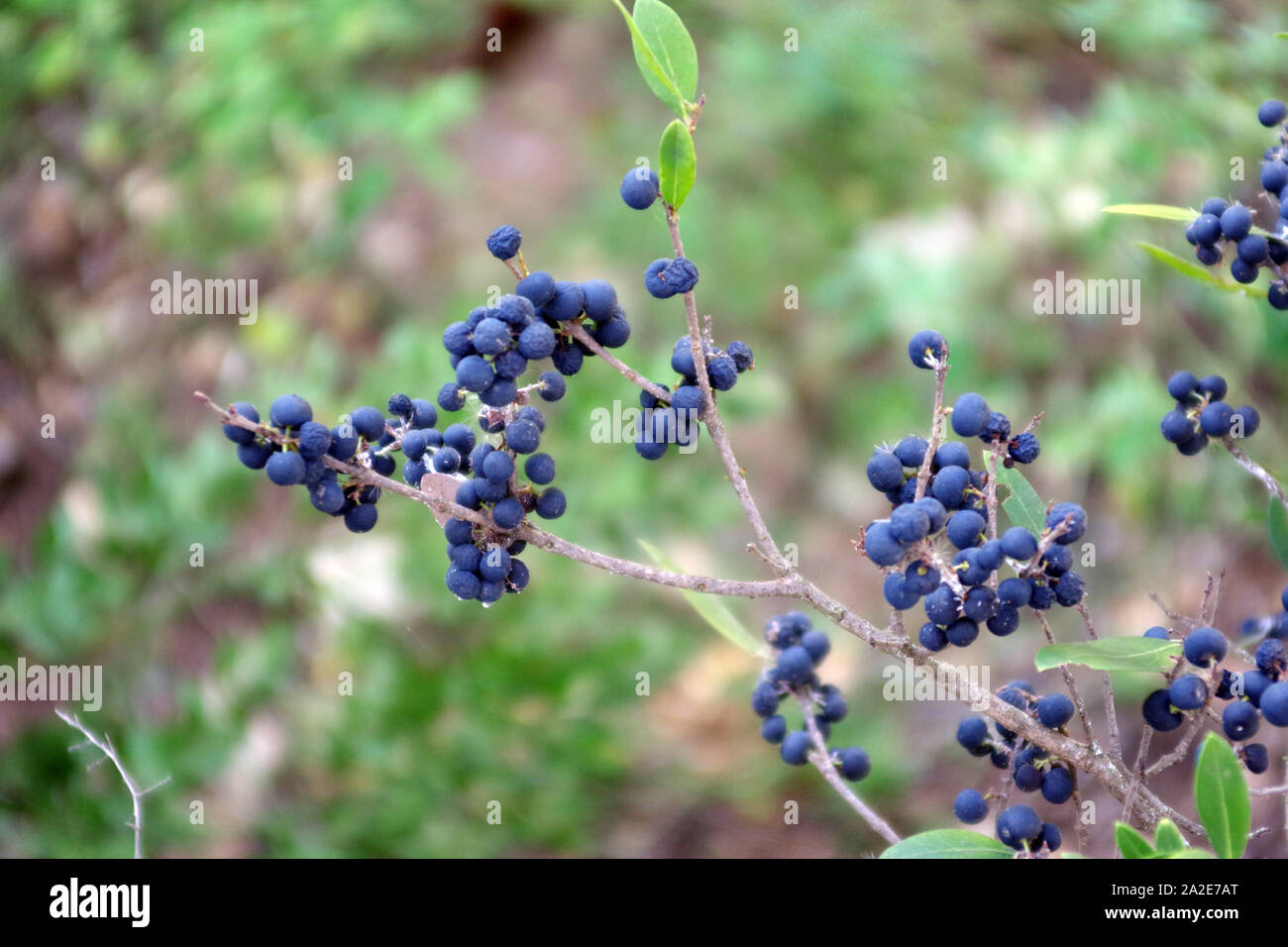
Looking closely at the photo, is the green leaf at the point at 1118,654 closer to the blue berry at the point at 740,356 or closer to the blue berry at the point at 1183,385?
the blue berry at the point at 1183,385

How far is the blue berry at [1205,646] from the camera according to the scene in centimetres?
90

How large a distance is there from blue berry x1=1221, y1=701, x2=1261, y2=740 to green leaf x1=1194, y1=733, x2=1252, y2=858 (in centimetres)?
12

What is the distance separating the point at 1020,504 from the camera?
Answer: 41.1 inches

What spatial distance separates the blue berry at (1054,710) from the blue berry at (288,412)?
70cm

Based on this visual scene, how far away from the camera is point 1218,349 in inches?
115

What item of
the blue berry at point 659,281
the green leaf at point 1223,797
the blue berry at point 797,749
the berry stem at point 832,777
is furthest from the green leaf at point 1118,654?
the blue berry at point 659,281

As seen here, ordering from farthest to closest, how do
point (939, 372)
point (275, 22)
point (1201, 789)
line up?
1. point (275, 22)
2. point (939, 372)
3. point (1201, 789)

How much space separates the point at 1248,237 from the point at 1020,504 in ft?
1.07

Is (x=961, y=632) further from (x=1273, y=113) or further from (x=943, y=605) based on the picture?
(x=1273, y=113)

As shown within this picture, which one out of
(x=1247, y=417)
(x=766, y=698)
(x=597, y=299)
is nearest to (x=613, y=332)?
(x=597, y=299)

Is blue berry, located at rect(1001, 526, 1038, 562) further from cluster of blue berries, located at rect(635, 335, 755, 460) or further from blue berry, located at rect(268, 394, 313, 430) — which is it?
blue berry, located at rect(268, 394, 313, 430)

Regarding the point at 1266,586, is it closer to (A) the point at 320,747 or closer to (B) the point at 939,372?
(B) the point at 939,372
